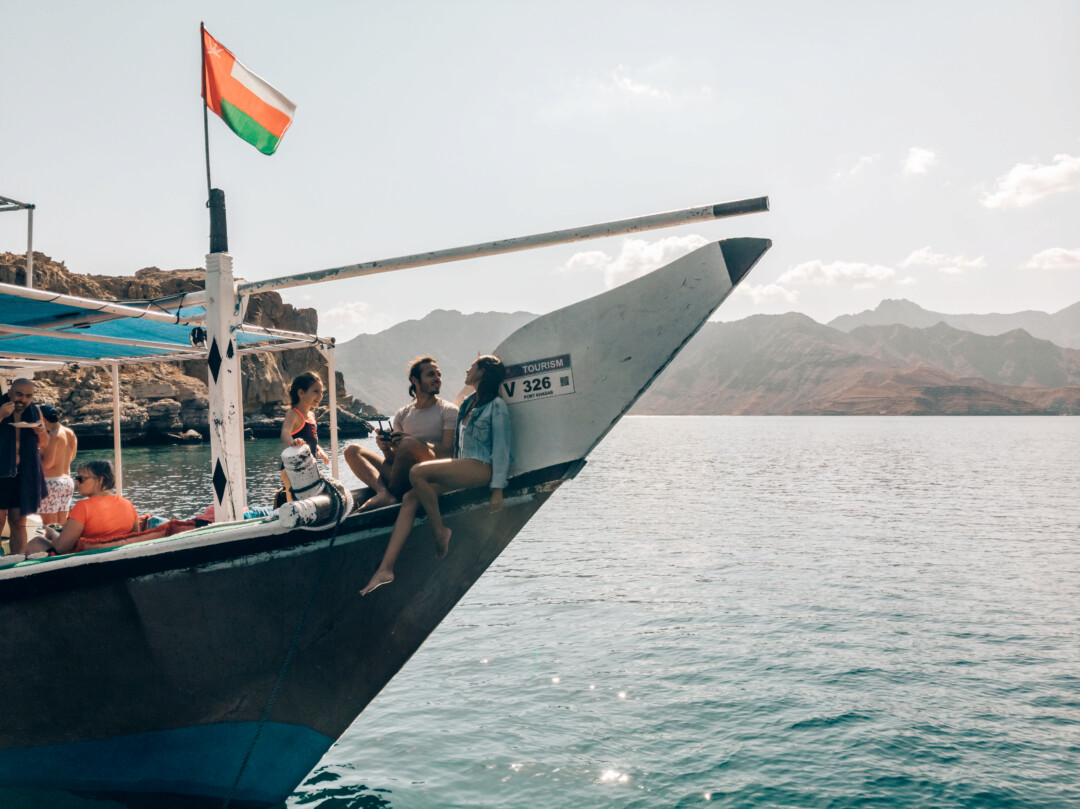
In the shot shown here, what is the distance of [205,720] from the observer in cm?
561

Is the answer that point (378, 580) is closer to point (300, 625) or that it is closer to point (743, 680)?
point (300, 625)

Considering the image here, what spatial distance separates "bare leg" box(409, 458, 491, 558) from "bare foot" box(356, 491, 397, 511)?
1.16ft

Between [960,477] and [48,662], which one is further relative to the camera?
[960,477]

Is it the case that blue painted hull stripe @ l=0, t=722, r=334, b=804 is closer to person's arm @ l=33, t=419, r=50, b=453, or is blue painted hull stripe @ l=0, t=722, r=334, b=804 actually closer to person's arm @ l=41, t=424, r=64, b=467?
person's arm @ l=33, t=419, r=50, b=453

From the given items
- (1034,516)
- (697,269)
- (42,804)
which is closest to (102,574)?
(42,804)

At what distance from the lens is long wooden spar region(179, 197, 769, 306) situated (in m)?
5.11

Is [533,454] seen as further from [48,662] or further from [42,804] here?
[42,804]

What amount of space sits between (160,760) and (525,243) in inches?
192

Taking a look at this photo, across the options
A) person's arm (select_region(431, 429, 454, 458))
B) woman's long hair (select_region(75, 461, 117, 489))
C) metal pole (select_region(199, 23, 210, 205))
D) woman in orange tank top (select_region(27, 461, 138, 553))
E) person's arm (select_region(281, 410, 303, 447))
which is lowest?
woman in orange tank top (select_region(27, 461, 138, 553))

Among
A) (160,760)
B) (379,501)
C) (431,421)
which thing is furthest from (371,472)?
(160,760)

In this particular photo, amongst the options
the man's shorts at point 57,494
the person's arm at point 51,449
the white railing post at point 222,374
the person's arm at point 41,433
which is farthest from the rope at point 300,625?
the person's arm at point 51,449

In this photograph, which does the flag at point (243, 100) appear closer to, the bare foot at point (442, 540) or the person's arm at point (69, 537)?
the person's arm at point (69, 537)

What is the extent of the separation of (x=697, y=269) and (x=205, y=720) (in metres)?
4.97

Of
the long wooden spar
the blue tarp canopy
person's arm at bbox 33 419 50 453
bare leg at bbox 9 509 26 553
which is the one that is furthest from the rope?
person's arm at bbox 33 419 50 453
